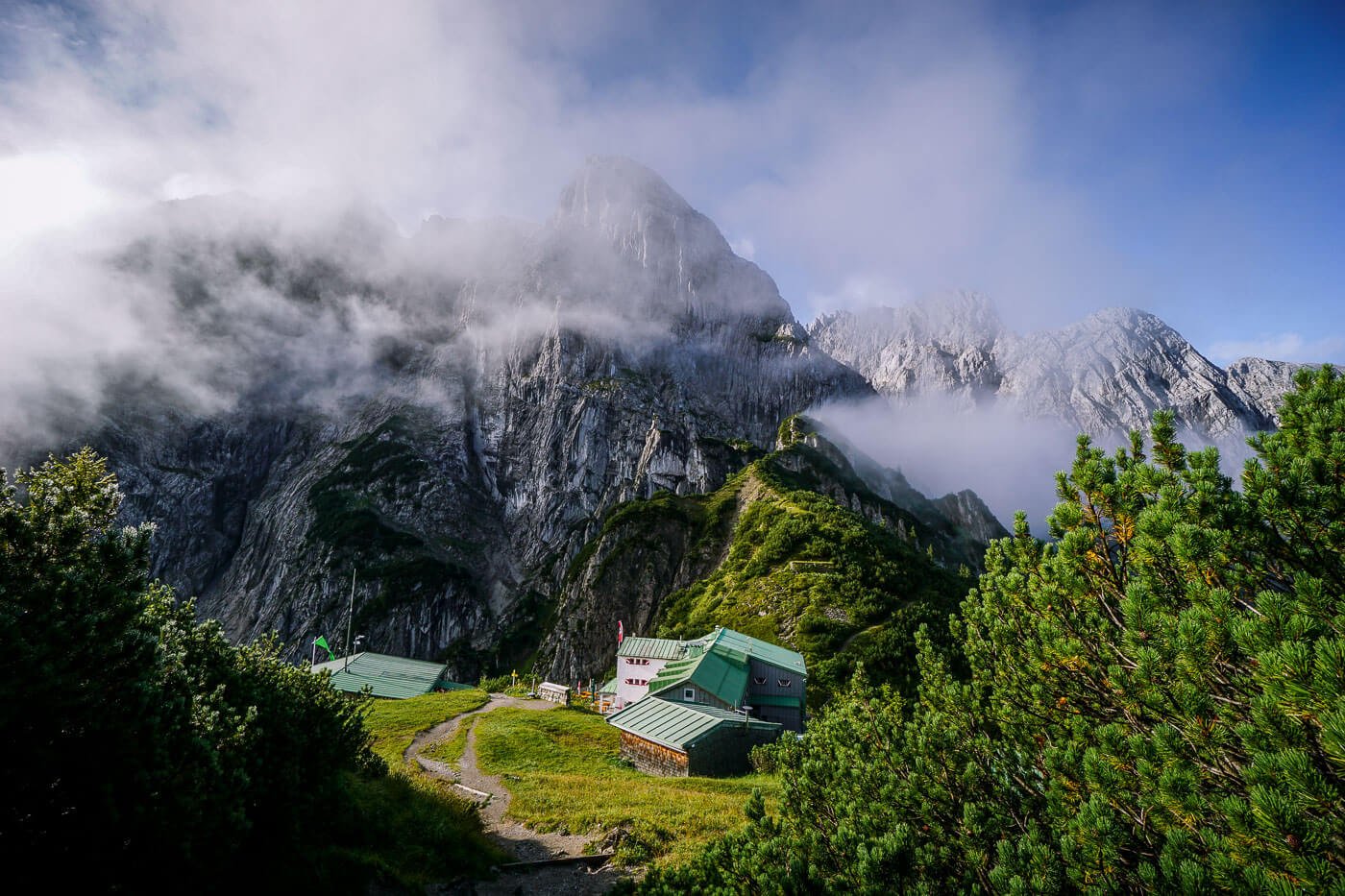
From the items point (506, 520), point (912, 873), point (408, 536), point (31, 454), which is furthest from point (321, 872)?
point (31, 454)

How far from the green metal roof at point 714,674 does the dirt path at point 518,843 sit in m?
17.7

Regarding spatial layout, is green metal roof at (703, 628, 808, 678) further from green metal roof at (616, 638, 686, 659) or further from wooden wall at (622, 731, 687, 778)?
wooden wall at (622, 731, 687, 778)

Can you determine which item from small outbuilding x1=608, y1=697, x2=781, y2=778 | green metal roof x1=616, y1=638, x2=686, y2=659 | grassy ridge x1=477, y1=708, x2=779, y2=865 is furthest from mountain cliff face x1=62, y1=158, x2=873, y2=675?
small outbuilding x1=608, y1=697, x2=781, y2=778

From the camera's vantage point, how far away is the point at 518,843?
1847 cm

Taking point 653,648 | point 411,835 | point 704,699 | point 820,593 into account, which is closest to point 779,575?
point 820,593

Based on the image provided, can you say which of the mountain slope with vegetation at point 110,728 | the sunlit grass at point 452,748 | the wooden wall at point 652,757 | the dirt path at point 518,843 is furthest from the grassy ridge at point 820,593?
the mountain slope with vegetation at point 110,728

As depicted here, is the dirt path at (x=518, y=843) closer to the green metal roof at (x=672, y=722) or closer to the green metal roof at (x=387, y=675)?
the green metal roof at (x=672, y=722)

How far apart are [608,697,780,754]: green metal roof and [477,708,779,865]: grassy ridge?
1.89m

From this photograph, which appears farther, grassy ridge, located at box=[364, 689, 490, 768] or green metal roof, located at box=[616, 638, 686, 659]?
green metal roof, located at box=[616, 638, 686, 659]

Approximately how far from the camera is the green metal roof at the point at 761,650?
50253 millimetres

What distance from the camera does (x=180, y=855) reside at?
821 cm

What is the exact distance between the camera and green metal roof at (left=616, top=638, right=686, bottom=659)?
56.7m

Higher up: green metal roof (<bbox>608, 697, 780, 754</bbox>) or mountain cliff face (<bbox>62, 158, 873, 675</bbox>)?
mountain cliff face (<bbox>62, 158, 873, 675</bbox>)

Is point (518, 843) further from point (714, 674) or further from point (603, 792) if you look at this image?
point (714, 674)
